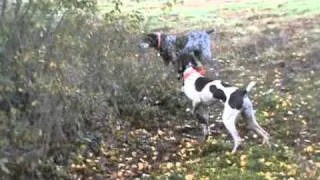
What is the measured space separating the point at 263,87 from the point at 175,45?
1.51m

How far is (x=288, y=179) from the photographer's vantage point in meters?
6.30

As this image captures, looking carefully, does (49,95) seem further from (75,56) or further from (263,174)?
(263,174)

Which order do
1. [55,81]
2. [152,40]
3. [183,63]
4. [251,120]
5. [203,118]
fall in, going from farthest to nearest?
[152,40]
[183,63]
[203,118]
[251,120]
[55,81]

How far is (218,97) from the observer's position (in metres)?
7.87

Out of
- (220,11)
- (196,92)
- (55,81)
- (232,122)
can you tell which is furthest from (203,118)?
(220,11)

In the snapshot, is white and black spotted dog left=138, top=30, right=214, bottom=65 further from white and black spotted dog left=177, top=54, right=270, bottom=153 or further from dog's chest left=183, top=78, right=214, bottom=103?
dog's chest left=183, top=78, right=214, bottom=103

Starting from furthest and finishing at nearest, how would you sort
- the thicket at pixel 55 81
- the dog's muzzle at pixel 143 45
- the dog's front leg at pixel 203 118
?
the dog's muzzle at pixel 143 45
the dog's front leg at pixel 203 118
the thicket at pixel 55 81

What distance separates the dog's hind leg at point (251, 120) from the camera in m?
7.50

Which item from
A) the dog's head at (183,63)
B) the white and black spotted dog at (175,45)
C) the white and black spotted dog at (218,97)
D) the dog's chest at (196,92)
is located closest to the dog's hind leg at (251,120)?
the white and black spotted dog at (218,97)

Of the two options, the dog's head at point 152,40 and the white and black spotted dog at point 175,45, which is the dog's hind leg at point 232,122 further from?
the dog's head at point 152,40

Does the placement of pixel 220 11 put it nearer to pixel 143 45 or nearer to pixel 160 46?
pixel 160 46

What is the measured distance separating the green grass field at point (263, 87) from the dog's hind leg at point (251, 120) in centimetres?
13

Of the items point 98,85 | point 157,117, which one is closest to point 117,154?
point 98,85

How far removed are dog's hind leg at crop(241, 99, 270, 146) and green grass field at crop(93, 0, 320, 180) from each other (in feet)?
0.42
